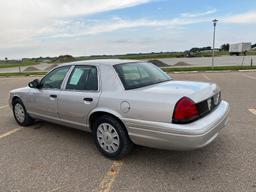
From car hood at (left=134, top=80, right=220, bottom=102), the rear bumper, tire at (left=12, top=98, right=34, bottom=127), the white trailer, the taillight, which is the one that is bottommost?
tire at (left=12, top=98, right=34, bottom=127)

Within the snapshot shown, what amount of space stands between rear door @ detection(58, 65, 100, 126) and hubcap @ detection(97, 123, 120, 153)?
357mm

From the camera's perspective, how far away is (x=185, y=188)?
2885 millimetres

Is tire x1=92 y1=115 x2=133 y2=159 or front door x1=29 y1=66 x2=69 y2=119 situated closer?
tire x1=92 y1=115 x2=133 y2=159

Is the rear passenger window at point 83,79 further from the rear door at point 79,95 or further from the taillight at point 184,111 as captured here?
the taillight at point 184,111

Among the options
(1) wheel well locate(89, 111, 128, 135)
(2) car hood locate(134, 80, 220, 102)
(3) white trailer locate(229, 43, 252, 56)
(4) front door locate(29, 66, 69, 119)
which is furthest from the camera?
(3) white trailer locate(229, 43, 252, 56)

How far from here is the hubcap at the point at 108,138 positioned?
11.9 feet

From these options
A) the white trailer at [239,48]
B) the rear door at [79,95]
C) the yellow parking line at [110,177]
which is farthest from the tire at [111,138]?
the white trailer at [239,48]

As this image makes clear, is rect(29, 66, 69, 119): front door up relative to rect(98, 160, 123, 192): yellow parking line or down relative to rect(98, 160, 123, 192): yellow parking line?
up

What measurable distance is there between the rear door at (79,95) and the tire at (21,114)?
4.75 feet

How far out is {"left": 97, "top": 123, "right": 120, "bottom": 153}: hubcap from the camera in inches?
143

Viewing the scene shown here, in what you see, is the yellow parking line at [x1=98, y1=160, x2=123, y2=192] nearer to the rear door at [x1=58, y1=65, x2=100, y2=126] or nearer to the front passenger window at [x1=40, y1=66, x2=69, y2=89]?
the rear door at [x1=58, y1=65, x2=100, y2=126]

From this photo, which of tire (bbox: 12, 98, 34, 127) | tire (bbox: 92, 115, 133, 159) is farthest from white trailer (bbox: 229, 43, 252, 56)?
tire (bbox: 92, 115, 133, 159)

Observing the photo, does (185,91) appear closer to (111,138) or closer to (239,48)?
(111,138)

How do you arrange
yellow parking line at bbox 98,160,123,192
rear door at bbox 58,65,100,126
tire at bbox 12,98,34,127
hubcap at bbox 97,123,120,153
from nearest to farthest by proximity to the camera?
yellow parking line at bbox 98,160,123,192
hubcap at bbox 97,123,120,153
rear door at bbox 58,65,100,126
tire at bbox 12,98,34,127
